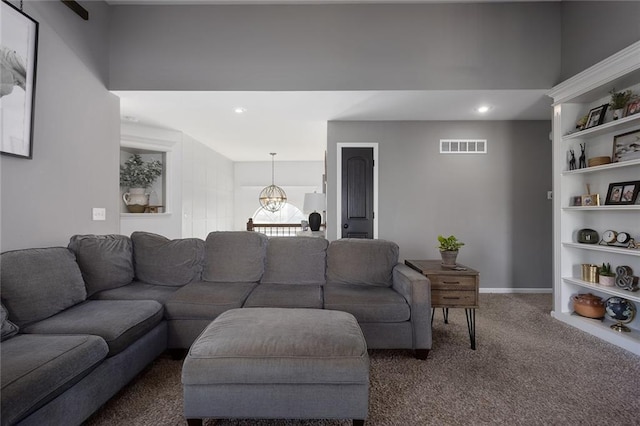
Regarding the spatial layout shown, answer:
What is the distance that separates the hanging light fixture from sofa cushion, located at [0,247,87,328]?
16.4 feet

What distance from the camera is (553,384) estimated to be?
186cm

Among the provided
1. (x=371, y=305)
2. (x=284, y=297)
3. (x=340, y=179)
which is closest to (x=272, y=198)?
(x=340, y=179)

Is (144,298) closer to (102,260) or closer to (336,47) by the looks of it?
(102,260)

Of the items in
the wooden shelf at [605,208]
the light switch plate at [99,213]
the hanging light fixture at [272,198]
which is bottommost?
the light switch plate at [99,213]

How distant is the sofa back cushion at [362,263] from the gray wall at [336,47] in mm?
1719

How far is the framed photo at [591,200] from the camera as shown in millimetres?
2799

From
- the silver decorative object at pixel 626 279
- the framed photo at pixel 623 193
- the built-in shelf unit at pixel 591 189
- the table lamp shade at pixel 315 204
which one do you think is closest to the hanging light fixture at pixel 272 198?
the table lamp shade at pixel 315 204

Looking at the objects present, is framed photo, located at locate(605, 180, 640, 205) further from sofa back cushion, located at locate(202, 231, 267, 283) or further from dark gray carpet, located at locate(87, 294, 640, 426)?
sofa back cushion, located at locate(202, 231, 267, 283)

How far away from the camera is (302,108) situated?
12.0 feet

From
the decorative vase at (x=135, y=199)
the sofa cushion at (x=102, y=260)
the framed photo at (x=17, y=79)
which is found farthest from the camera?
the decorative vase at (x=135, y=199)

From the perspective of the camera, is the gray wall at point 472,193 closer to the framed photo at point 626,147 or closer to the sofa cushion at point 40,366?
the framed photo at point 626,147

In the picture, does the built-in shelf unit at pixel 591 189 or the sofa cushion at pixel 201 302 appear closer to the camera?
the sofa cushion at pixel 201 302

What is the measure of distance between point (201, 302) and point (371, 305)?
4.14ft

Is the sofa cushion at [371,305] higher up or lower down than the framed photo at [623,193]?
lower down
